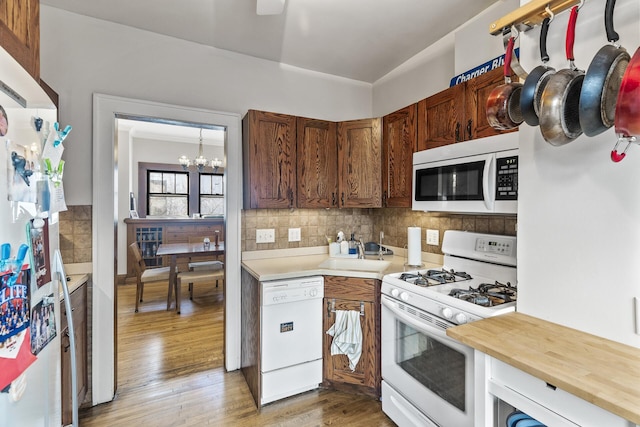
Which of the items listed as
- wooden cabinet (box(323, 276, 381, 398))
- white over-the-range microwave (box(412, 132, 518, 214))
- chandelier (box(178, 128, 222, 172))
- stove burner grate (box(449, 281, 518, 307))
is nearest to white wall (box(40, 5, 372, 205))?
white over-the-range microwave (box(412, 132, 518, 214))

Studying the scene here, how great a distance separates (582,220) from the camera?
3.48 ft

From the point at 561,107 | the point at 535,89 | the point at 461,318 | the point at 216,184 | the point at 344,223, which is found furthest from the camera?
the point at 216,184

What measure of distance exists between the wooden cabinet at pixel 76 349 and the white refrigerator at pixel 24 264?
753mm

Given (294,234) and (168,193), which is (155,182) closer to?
(168,193)

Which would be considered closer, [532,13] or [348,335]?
[532,13]

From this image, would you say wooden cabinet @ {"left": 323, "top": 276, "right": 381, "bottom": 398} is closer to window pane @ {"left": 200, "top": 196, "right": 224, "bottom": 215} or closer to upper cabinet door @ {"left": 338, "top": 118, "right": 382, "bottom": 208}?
upper cabinet door @ {"left": 338, "top": 118, "right": 382, "bottom": 208}

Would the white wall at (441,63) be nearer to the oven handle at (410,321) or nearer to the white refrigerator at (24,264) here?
the oven handle at (410,321)

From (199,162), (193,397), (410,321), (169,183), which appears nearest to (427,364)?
(410,321)

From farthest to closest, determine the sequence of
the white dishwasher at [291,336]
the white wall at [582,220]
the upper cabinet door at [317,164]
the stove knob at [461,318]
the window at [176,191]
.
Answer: the window at [176,191]
the upper cabinet door at [317,164]
the white dishwasher at [291,336]
the stove knob at [461,318]
the white wall at [582,220]

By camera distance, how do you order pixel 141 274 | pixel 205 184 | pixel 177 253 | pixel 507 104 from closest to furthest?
pixel 507 104, pixel 177 253, pixel 141 274, pixel 205 184

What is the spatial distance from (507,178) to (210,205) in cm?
594

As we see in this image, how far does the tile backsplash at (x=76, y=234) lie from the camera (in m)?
1.97

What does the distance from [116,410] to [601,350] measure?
2.59 meters

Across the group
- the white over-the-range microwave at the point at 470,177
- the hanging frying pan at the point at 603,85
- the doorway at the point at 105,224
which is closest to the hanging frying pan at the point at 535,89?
the hanging frying pan at the point at 603,85
